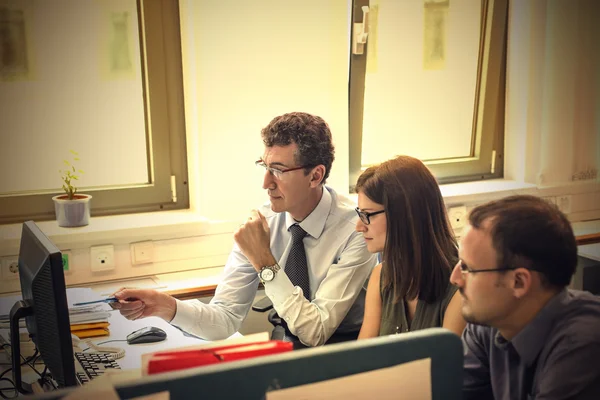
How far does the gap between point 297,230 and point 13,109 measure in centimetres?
130

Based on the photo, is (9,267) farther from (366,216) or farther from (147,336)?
(366,216)

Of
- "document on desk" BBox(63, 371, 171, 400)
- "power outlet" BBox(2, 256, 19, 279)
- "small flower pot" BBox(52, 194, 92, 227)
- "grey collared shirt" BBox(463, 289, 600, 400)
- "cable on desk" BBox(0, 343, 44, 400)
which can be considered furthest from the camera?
"small flower pot" BBox(52, 194, 92, 227)

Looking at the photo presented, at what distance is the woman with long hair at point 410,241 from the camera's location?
74.2 inches

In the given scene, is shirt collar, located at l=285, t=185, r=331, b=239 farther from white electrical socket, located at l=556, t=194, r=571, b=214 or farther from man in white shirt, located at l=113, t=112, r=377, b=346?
white electrical socket, located at l=556, t=194, r=571, b=214

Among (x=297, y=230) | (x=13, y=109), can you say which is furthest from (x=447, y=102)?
(x=13, y=109)

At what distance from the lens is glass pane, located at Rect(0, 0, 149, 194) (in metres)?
2.80

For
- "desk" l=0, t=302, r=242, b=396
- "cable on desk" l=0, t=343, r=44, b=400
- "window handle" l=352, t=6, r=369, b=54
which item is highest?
"window handle" l=352, t=6, r=369, b=54

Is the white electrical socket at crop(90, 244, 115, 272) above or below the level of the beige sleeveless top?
below

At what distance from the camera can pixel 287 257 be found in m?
2.35

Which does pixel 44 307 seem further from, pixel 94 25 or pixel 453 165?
pixel 453 165

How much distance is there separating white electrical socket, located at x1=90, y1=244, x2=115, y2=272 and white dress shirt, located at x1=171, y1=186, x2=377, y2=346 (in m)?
0.61

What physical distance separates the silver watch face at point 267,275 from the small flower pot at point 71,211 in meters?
0.97

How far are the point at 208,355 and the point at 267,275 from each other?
3.78ft

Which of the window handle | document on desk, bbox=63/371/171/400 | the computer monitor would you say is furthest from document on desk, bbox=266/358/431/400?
the window handle
